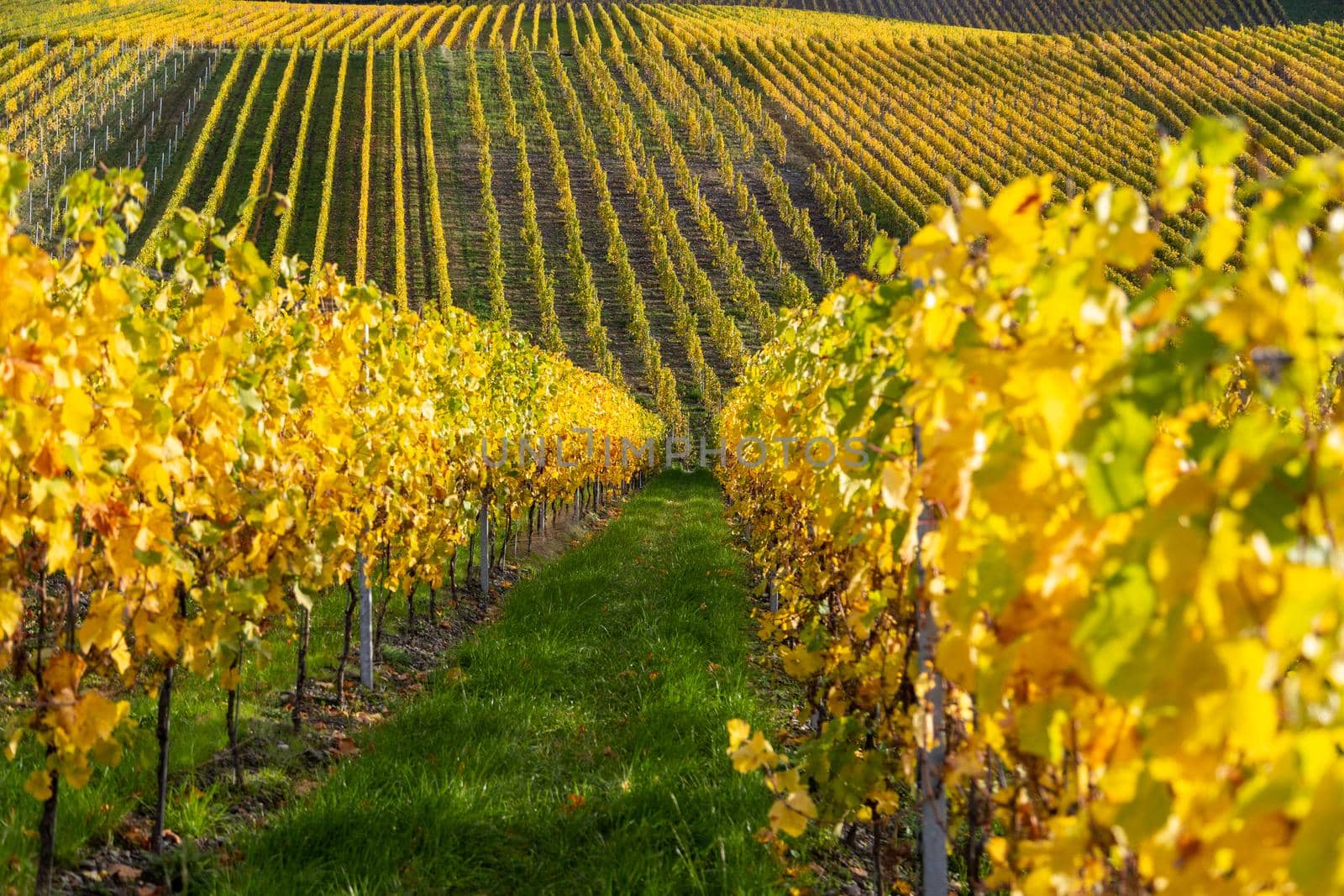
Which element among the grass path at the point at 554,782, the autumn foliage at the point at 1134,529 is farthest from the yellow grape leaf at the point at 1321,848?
the grass path at the point at 554,782

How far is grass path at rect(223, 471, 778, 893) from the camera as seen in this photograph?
11.1 feet

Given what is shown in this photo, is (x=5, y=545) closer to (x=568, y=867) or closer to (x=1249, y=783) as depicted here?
(x=568, y=867)

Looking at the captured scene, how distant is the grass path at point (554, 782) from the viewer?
133 inches

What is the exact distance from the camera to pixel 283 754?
15.4ft

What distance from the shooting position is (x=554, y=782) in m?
4.30

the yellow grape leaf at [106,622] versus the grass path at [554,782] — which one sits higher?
the yellow grape leaf at [106,622]

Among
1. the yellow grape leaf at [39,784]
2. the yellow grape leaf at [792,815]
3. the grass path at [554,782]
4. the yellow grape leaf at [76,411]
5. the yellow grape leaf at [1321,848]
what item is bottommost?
the grass path at [554,782]

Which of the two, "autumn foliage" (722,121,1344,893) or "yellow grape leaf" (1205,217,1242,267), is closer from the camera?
"autumn foliage" (722,121,1344,893)

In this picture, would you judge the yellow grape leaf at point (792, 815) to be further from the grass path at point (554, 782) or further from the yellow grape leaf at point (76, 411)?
the yellow grape leaf at point (76, 411)

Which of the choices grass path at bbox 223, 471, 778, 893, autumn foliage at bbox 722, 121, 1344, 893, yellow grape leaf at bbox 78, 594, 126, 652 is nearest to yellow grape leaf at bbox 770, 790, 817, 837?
autumn foliage at bbox 722, 121, 1344, 893

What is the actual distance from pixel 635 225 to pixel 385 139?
46.6ft

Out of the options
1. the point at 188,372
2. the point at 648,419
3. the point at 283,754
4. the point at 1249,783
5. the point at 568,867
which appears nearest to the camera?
the point at 1249,783

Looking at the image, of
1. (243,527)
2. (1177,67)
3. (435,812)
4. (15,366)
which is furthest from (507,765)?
(1177,67)

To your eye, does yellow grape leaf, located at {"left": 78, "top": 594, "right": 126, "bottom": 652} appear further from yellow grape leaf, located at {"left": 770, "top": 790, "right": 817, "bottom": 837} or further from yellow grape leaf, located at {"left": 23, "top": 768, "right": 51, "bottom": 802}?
→ yellow grape leaf, located at {"left": 770, "top": 790, "right": 817, "bottom": 837}
